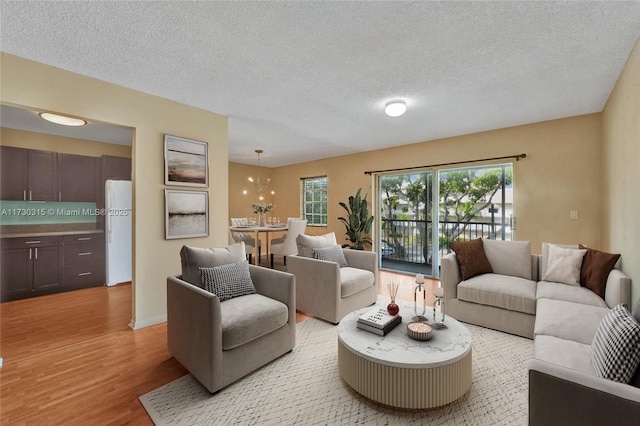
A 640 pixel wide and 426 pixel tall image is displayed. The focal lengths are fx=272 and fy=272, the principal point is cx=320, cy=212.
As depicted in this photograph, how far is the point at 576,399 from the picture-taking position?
39.9 inches

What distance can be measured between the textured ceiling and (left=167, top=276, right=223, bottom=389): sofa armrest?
182 centimetres

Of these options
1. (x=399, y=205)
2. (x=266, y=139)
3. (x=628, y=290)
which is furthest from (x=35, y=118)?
(x=628, y=290)

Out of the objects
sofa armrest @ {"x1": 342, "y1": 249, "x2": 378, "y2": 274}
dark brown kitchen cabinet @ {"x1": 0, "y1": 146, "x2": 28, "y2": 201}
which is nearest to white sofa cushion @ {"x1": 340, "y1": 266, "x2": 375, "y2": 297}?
sofa armrest @ {"x1": 342, "y1": 249, "x2": 378, "y2": 274}

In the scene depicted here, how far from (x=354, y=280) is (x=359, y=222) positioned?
2554 mm

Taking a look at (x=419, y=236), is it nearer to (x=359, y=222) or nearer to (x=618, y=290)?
(x=359, y=222)

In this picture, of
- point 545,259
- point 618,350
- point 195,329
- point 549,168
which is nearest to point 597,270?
point 545,259

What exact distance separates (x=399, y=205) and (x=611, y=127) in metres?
3.16

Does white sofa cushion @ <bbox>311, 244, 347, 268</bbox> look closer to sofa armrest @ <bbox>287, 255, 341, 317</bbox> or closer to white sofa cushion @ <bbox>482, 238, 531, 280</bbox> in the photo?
sofa armrest @ <bbox>287, 255, 341, 317</bbox>

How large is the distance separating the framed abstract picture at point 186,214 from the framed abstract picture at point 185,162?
0.14 metres

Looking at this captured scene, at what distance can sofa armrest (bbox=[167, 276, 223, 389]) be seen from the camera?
1764 mm

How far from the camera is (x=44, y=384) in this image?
6.33 ft

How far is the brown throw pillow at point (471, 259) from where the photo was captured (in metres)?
3.12

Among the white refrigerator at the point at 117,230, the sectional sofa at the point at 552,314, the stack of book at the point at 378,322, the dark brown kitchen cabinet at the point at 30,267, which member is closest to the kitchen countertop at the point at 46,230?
the dark brown kitchen cabinet at the point at 30,267

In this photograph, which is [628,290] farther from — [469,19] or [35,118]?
[35,118]
